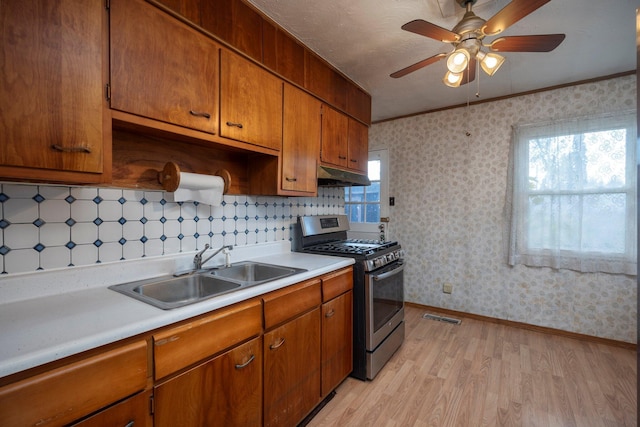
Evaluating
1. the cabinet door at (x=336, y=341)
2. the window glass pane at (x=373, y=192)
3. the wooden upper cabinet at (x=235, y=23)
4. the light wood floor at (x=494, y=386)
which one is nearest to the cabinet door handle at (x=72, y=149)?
the wooden upper cabinet at (x=235, y=23)

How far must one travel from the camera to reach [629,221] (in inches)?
93.0

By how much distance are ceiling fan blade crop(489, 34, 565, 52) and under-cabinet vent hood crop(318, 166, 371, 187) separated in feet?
4.06

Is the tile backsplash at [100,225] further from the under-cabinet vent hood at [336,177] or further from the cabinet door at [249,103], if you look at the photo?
the under-cabinet vent hood at [336,177]

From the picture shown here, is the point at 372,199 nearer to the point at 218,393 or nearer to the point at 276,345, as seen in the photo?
the point at 276,345

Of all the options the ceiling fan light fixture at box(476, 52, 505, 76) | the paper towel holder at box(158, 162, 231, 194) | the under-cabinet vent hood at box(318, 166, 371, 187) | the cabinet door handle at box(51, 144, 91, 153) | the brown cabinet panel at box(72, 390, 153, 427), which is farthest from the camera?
the under-cabinet vent hood at box(318, 166, 371, 187)

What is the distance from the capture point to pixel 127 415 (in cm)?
86

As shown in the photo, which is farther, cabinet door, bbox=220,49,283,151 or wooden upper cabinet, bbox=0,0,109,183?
cabinet door, bbox=220,49,283,151

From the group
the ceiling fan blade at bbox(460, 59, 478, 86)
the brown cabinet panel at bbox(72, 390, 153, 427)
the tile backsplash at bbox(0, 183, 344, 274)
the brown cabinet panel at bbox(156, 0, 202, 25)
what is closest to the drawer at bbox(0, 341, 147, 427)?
the brown cabinet panel at bbox(72, 390, 153, 427)

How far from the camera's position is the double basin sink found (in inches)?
51.3

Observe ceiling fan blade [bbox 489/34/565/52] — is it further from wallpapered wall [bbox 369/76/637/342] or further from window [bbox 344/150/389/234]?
window [bbox 344/150/389/234]

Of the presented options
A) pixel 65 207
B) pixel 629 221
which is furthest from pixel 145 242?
pixel 629 221

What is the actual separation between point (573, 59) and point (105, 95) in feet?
10.2

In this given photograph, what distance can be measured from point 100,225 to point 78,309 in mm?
457

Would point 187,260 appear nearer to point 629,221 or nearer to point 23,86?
point 23,86
